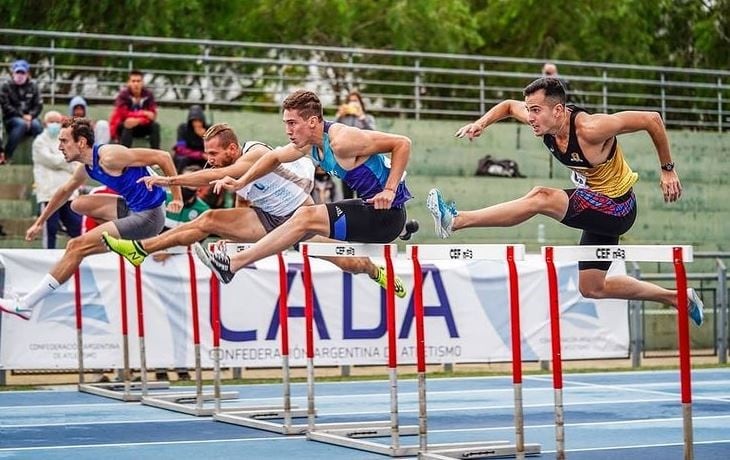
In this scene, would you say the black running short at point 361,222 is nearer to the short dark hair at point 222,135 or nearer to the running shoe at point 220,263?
the running shoe at point 220,263

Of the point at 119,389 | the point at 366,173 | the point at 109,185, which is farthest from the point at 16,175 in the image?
the point at 366,173

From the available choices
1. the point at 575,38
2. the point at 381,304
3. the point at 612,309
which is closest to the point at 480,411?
the point at 381,304

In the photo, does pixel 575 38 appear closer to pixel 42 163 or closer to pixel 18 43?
pixel 18 43

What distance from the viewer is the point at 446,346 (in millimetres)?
15188

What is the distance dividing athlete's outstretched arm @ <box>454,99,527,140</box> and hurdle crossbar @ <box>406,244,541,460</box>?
0.84 metres

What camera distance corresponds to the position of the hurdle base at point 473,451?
8609mm

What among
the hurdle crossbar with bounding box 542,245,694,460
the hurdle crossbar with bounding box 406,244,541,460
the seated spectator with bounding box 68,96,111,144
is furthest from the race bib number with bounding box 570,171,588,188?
the seated spectator with bounding box 68,96,111,144

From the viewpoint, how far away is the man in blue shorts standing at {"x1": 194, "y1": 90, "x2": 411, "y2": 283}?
29.8 feet

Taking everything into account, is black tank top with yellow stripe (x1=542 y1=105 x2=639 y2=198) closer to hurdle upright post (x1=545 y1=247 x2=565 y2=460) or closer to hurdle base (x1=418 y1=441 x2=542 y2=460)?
hurdle upright post (x1=545 y1=247 x2=565 y2=460)

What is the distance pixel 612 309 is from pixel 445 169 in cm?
531

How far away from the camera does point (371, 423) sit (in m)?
10.5

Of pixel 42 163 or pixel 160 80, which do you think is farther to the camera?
pixel 160 80

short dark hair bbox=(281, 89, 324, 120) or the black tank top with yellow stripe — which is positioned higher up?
short dark hair bbox=(281, 89, 324, 120)

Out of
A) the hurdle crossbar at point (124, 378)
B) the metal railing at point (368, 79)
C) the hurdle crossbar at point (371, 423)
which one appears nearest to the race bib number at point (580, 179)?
the hurdle crossbar at point (371, 423)
